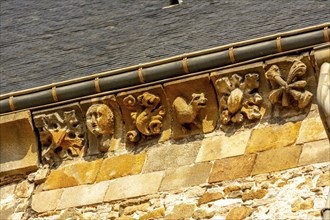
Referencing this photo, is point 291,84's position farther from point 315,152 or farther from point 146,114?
point 146,114

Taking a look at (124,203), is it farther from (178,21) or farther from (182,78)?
(178,21)

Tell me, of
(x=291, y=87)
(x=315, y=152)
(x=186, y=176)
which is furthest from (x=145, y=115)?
(x=315, y=152)

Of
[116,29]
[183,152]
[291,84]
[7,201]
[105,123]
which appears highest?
[291,84]

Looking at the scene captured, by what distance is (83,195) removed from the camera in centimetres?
1158

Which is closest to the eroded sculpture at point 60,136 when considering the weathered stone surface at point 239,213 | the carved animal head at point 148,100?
the carved animal head at point 148,100

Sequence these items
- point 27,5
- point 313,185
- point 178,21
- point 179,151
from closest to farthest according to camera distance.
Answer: point 313,185 → point 179,151 → point 178,21 → point 27,5

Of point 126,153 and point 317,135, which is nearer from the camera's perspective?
point 317,135

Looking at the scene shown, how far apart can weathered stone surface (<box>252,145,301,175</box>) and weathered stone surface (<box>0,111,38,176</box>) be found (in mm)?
1685

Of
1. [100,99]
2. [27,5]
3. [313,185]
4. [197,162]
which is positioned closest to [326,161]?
[313,185]

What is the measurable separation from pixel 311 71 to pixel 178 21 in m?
1.74

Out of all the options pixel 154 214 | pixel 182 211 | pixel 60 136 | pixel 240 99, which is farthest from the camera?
pixel 60 136

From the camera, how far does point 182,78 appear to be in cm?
1162

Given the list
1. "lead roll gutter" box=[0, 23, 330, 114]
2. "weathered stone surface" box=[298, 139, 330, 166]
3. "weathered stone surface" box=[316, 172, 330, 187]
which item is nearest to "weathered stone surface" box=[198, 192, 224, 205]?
"weathered stone surface" box=[298, 139, 330, 166]

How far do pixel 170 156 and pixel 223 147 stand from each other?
368mm
